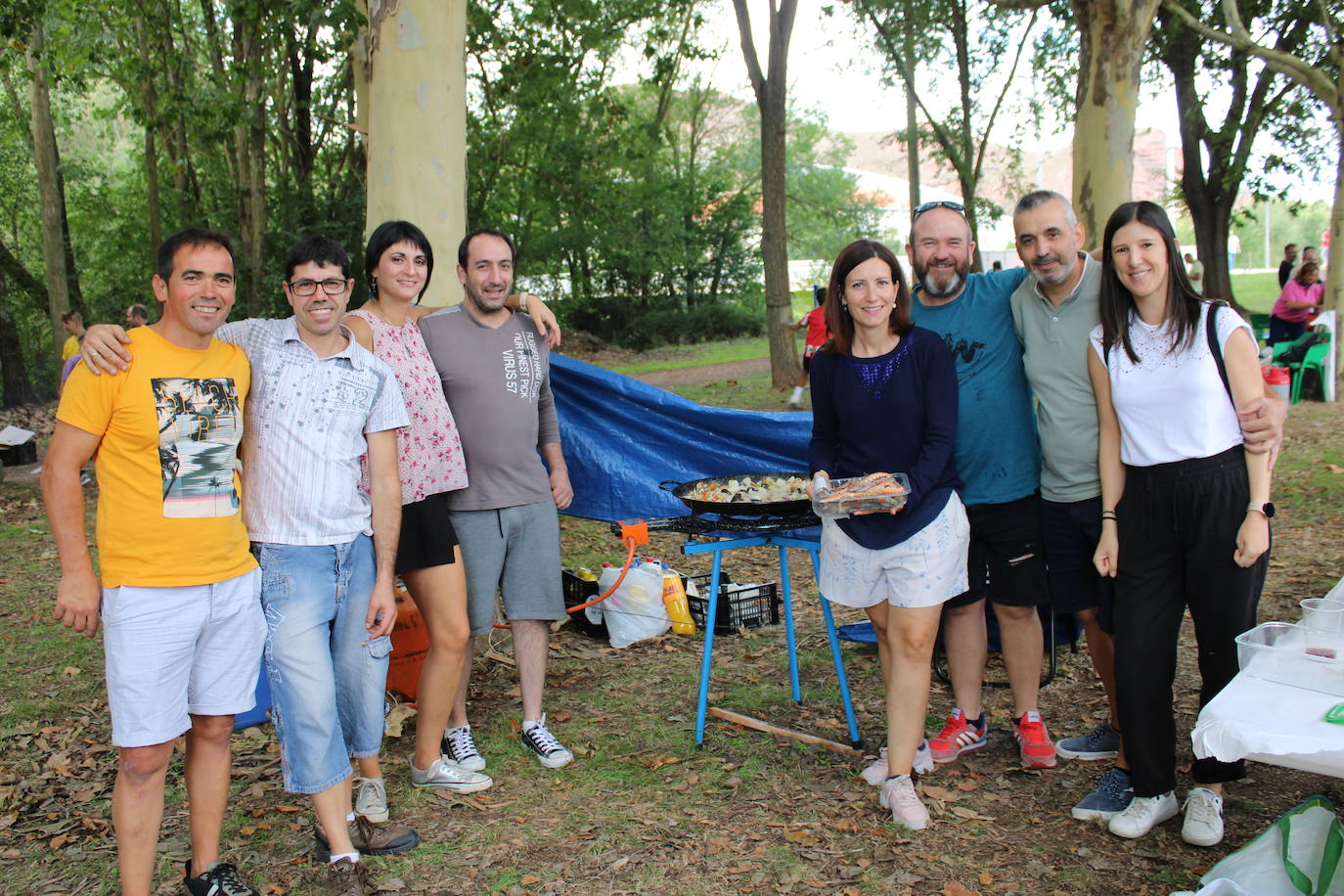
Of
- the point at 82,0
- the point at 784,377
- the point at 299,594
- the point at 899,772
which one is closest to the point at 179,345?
→ the point at 299,594

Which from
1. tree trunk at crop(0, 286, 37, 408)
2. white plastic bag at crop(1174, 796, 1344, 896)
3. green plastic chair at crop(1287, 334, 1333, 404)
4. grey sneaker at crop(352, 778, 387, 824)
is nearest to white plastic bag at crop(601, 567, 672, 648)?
grey sneaker at crop(352, 778, 387, 824)

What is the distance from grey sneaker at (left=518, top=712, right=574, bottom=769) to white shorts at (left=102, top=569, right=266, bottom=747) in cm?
154

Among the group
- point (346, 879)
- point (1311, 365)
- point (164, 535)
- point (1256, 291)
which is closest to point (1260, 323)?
point (1311, 365)

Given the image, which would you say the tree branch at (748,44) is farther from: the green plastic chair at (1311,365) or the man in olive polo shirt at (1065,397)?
the man in olive polo shirt at (1065,397)

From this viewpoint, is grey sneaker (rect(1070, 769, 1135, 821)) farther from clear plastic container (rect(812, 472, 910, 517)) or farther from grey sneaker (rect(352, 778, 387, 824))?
grey sneaker (rect(352, 778, 387, 824))

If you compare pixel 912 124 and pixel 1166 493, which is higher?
pixel 912 124

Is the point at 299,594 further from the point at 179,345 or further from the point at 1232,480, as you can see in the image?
the point at 1232,480

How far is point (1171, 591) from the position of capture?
11.3 feet

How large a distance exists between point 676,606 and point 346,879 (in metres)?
2.95

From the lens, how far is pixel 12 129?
22.5m

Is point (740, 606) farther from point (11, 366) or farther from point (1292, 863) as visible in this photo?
point (11, 366)

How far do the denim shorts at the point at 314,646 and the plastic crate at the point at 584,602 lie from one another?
8.80 feet

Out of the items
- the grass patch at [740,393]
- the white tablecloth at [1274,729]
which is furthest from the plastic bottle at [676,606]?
the grass patch at [740,393]

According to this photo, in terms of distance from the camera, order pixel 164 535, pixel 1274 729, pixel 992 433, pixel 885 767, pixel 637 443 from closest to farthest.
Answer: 1. pixel 1274 729
2. pixel 164 535
3. pixel 992 433
4. pixel 885 767
5. pixel 637 443
